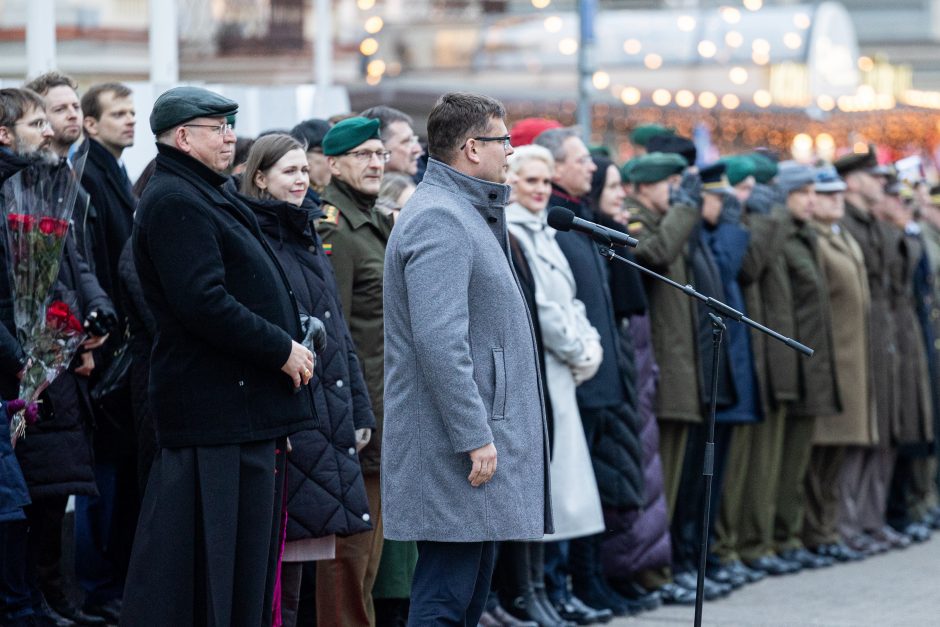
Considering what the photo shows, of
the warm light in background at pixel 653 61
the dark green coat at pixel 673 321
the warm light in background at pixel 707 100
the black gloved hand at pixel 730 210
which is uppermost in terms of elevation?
the warm light in background at pixel 653 61

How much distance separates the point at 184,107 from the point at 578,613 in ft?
11.4

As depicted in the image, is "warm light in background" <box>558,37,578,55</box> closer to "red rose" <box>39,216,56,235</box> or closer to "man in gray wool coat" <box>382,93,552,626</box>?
"red rose" <box>39,216,56,235</box>

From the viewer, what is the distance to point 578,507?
767 centimetres

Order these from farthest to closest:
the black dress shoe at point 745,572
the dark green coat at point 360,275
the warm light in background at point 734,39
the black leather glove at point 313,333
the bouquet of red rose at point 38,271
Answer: the warm light in background at point 734,39 → the black dress shoe at point 745,572 → the dark green coat at point 360,275 → the bouquet of red rose at point 38,271 → the black leather glove at point 313,333

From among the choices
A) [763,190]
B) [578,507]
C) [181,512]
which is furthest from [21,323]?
[763,190]

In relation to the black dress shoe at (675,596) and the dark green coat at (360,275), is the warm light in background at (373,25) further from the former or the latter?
the dark green coat at (360,275)

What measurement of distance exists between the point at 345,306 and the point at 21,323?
134 cm

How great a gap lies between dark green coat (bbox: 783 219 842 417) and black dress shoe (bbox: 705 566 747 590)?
44.8 inches

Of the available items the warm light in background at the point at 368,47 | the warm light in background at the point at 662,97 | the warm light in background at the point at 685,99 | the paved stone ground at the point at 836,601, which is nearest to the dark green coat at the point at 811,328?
the paved stone ground at the point at 836,601

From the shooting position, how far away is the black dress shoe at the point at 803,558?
9.94 metres

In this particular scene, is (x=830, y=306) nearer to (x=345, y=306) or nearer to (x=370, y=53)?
(x=345, y=306)

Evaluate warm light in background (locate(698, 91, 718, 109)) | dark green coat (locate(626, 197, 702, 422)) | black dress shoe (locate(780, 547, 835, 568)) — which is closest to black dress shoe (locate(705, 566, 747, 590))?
black dress shoe (locate(780, 547, 835, 568))

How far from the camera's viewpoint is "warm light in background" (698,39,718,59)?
84.4 ft

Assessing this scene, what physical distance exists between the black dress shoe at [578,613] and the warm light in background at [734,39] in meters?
18.8
